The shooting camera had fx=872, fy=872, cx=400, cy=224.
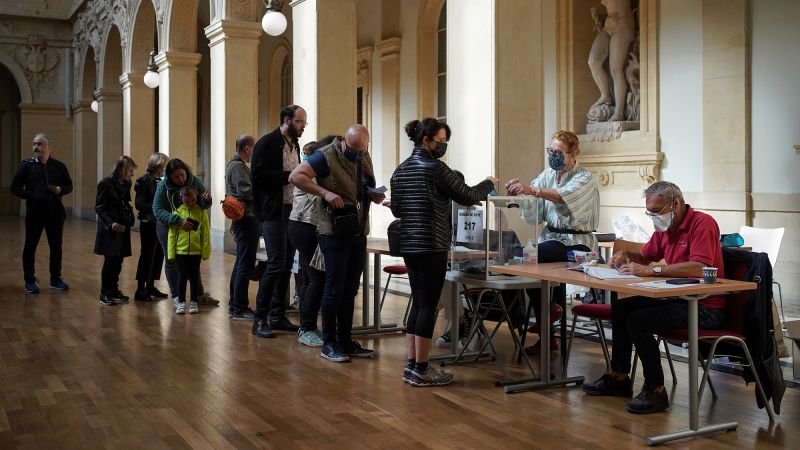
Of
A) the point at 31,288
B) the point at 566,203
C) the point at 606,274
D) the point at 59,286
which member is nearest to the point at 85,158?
the point at 59,286

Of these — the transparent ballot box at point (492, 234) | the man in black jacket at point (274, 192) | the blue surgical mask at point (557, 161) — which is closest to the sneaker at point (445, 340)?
the transparent ballot box at point (492, 234)

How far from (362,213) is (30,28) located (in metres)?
26.8

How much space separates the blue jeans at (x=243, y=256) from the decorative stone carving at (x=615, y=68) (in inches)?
207

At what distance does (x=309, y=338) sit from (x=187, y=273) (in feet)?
7.57

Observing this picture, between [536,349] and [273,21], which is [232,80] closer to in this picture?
[273,21]

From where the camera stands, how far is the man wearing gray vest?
5871mm

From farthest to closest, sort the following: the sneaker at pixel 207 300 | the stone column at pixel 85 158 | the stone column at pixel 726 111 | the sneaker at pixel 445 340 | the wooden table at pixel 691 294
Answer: the stone column at pixel 85 158, the stone column at pixel 726 111, the sneaker at pixel 207 300, the sneaker at pixel 445 340, the wooden table at pixel 691 294

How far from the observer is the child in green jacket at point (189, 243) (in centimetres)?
830

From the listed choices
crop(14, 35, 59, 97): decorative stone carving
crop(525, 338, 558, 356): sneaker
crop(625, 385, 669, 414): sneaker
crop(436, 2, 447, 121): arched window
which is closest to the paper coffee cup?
crop(625, 385, 669, 414): sneaker

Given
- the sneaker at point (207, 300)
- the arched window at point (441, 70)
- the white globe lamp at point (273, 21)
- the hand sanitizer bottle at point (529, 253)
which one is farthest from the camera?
the arched window at point (441, 70)

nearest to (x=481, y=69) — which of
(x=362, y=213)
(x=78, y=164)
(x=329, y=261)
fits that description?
(x=362, y=213)

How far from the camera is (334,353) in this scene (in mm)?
6094

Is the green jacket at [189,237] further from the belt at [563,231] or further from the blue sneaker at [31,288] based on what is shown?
the belt at [563,231]

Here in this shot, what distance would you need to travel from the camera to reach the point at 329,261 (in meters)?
6.00
